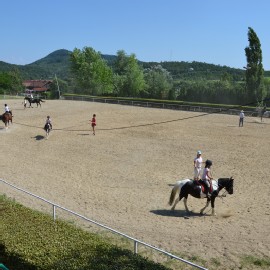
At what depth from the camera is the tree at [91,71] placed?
86.6 meters

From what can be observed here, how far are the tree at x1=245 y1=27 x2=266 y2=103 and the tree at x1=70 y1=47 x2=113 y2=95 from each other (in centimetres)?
3602

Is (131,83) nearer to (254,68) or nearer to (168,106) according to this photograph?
(254,68)

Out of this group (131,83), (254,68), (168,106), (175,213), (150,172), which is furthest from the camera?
(131,83)

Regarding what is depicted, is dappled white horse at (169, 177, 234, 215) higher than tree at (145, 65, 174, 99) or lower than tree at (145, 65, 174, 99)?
lower

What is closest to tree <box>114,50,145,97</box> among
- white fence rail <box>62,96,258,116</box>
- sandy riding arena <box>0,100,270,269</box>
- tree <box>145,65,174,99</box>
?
tree <box>145,65,174,99</box>

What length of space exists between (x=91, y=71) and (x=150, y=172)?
6888 cm

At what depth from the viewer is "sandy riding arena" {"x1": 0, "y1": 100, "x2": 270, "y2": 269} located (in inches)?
488

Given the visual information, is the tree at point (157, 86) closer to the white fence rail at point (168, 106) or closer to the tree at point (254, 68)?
the tree at point (254, 68)

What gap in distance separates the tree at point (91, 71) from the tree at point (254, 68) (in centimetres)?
3602

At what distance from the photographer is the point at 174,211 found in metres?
14.9

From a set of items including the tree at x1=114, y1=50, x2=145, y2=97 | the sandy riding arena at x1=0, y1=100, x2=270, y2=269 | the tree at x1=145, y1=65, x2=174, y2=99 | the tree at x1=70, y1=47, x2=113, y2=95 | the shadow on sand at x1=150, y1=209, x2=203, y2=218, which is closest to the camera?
the sandy riding arena at x1=0, y1=100, x2=270, y2=269

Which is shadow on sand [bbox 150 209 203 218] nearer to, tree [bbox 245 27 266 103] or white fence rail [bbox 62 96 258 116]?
white fence rail [bbox 62 96 258 116]

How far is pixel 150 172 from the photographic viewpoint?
2127 centimetres

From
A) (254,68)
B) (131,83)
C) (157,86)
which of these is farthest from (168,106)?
(131,83)
